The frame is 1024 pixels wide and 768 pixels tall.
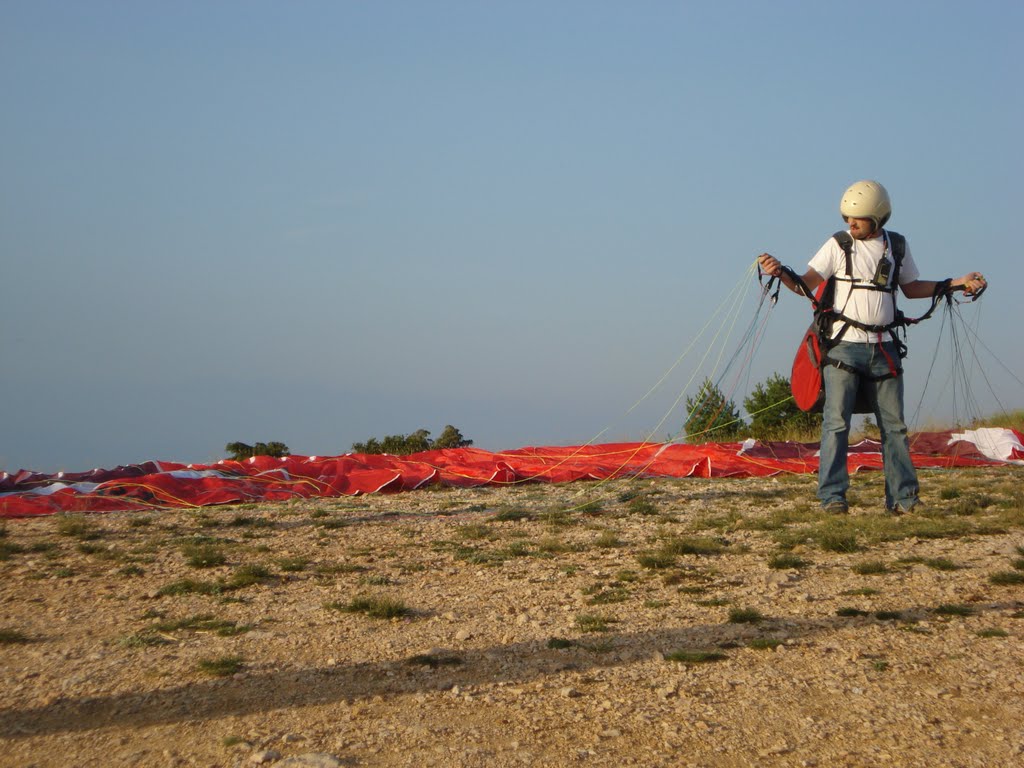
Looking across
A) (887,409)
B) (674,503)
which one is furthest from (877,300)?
(674,503)

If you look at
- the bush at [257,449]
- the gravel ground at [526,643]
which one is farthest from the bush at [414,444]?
the gravel ground at [526,643]

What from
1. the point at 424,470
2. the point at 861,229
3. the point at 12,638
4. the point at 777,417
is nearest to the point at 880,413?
the point at 861,229

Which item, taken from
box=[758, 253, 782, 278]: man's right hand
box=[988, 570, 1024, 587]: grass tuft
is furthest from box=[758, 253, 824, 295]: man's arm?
box=[988, 570, 1024, 587]: grass tuft

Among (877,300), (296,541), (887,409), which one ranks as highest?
(877,300)

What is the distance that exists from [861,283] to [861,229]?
39cm

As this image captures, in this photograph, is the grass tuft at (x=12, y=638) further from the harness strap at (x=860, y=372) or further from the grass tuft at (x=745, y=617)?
the harness strap at (x=860, y=372)

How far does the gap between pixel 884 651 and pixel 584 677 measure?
1295 millimetres

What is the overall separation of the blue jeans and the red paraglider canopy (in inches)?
144

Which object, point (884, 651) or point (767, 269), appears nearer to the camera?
point (884, 651)

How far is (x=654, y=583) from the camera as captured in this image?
5.62m

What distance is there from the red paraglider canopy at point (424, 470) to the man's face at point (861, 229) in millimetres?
4227

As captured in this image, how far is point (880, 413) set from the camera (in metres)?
7.50

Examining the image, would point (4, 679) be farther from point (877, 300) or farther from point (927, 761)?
point (877, 300)

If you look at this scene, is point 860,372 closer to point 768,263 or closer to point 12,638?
point 768,263
